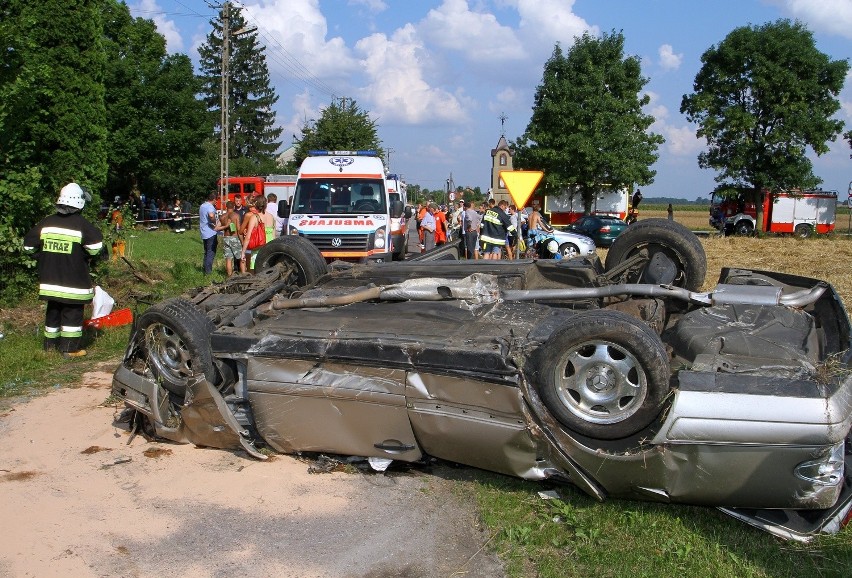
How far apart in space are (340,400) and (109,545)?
1.44m

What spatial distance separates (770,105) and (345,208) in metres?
26.9

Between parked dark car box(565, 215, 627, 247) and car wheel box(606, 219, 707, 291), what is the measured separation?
67.7 ft

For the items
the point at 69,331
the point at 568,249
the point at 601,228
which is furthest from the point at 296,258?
the point at 601,228

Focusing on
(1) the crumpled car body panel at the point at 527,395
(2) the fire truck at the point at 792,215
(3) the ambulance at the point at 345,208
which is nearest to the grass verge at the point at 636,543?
(1) the crumpled car body panel at the point at 527,395

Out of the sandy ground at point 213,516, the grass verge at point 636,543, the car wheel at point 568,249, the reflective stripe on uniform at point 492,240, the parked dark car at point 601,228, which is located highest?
the parked dark car at point 601,228

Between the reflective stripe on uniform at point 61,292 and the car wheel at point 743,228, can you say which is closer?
the reflective stripe on uniform at point 61,292

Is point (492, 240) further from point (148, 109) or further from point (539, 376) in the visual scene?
point (148, 109)

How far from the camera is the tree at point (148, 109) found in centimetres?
3638

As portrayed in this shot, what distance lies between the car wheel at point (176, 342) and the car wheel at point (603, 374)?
88.0 inches

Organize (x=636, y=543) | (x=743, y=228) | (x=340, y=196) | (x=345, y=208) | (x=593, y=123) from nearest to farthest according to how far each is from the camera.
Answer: (x=636, y=543) < (x=345, y=208) < (x=340, y=196) < (x=743, y=228) < (x=593, y=123)

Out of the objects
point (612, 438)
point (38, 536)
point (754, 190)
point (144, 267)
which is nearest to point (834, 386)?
point (612, 438)

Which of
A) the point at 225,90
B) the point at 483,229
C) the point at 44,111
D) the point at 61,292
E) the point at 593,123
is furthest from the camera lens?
the point at 593,123

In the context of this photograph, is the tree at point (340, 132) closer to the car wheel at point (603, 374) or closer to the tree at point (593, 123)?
the tree at point (593, 123)

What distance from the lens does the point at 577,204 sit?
131ft
